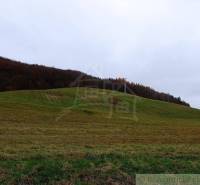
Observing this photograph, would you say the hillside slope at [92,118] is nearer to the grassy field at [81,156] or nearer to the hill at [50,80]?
the grassy field at [81,156]

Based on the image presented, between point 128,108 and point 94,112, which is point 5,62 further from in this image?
point 94,112

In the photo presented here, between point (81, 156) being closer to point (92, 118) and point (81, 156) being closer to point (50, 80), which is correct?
point (92, 118)

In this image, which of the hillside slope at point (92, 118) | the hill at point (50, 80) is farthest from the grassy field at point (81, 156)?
the hill at point (50, 80)

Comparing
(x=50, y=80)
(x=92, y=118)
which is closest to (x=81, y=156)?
(x=92, y=118)

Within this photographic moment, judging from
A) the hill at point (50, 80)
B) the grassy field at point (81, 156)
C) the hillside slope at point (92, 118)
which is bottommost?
the grassy field at point (81, 156)

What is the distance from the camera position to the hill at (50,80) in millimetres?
89750

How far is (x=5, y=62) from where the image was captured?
112188mm

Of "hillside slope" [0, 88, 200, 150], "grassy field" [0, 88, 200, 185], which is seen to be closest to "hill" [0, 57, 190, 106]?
"hillside slope" [0, 88, 200, 150]

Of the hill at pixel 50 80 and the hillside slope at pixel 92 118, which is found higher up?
the hill at pixel 50 80

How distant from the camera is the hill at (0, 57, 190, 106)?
89750mm

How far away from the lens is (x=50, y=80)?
3999 inches

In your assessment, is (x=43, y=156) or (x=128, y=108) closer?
(x=43, y=156)

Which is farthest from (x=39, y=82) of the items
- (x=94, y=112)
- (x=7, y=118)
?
(x=7, y=118)

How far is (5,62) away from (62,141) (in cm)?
8567
